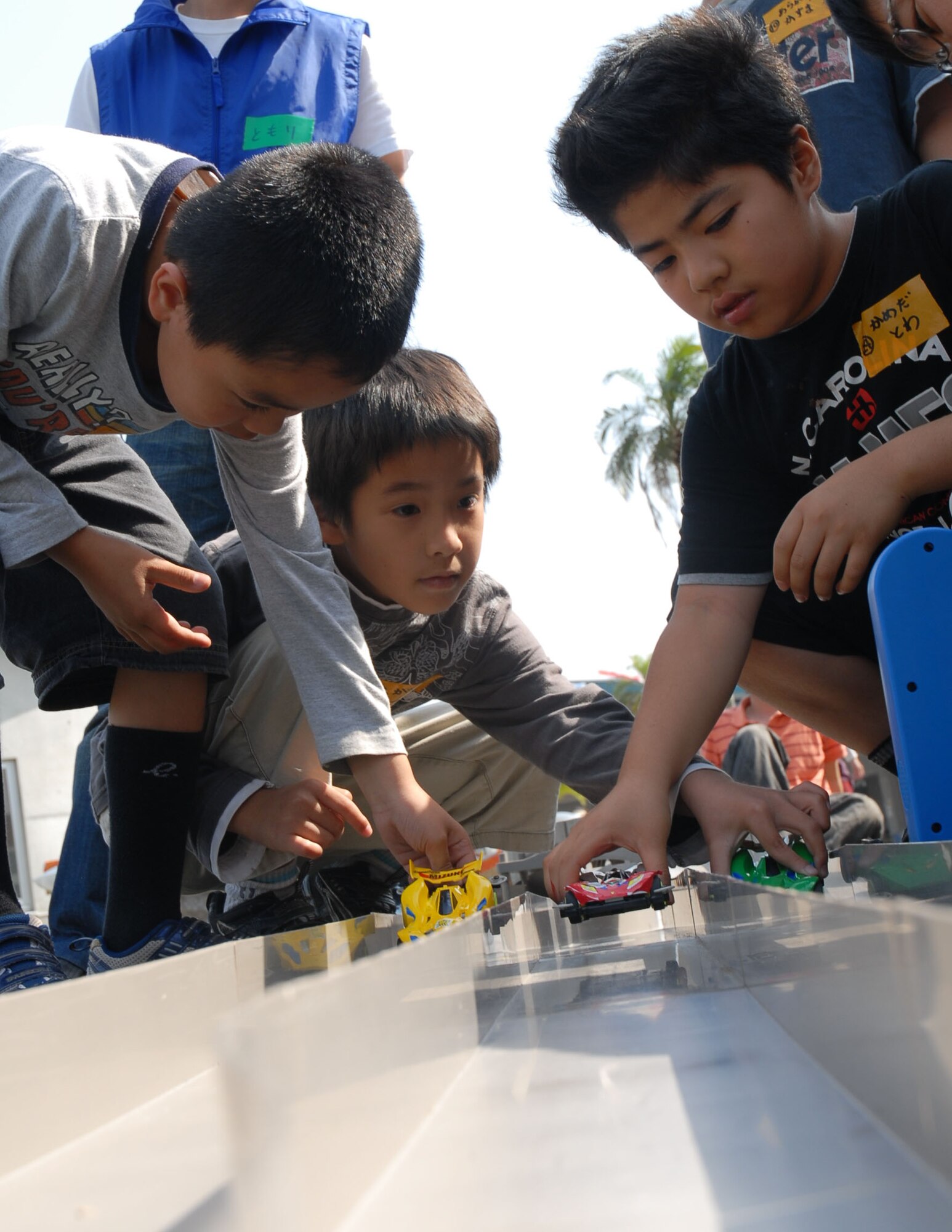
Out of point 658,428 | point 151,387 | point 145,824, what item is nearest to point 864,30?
point 151,387

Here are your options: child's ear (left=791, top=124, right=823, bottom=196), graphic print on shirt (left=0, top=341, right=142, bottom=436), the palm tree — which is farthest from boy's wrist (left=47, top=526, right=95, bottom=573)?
the palm tree

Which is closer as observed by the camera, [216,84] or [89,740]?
[89,740]

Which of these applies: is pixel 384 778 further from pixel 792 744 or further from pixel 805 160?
pixel 792 744

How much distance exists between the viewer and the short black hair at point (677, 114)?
143 cm

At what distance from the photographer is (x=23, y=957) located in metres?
1.14

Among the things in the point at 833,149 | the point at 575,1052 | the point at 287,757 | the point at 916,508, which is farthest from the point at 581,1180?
the point at 833,149

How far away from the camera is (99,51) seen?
6.72 feet

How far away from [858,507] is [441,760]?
111 cm

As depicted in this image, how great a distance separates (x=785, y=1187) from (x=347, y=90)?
2.12 metres

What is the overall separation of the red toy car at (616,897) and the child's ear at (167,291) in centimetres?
80

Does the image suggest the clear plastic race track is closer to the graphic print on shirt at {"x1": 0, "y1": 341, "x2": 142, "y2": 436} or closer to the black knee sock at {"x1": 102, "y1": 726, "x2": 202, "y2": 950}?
the black knee sock at {"x1": 102, "y1": 726, "x2": 202, "y2": 950}

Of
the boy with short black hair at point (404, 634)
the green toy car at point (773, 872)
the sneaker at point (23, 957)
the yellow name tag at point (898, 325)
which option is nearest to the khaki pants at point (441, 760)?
the boy with short black hair at point (404, 634)

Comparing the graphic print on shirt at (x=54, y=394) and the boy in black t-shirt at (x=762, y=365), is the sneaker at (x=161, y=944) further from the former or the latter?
the graphic print on shirt at (x=54, y=394)

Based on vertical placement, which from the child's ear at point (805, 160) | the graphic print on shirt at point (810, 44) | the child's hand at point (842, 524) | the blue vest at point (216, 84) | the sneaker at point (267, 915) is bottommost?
the sneaker at point (267, 915)
